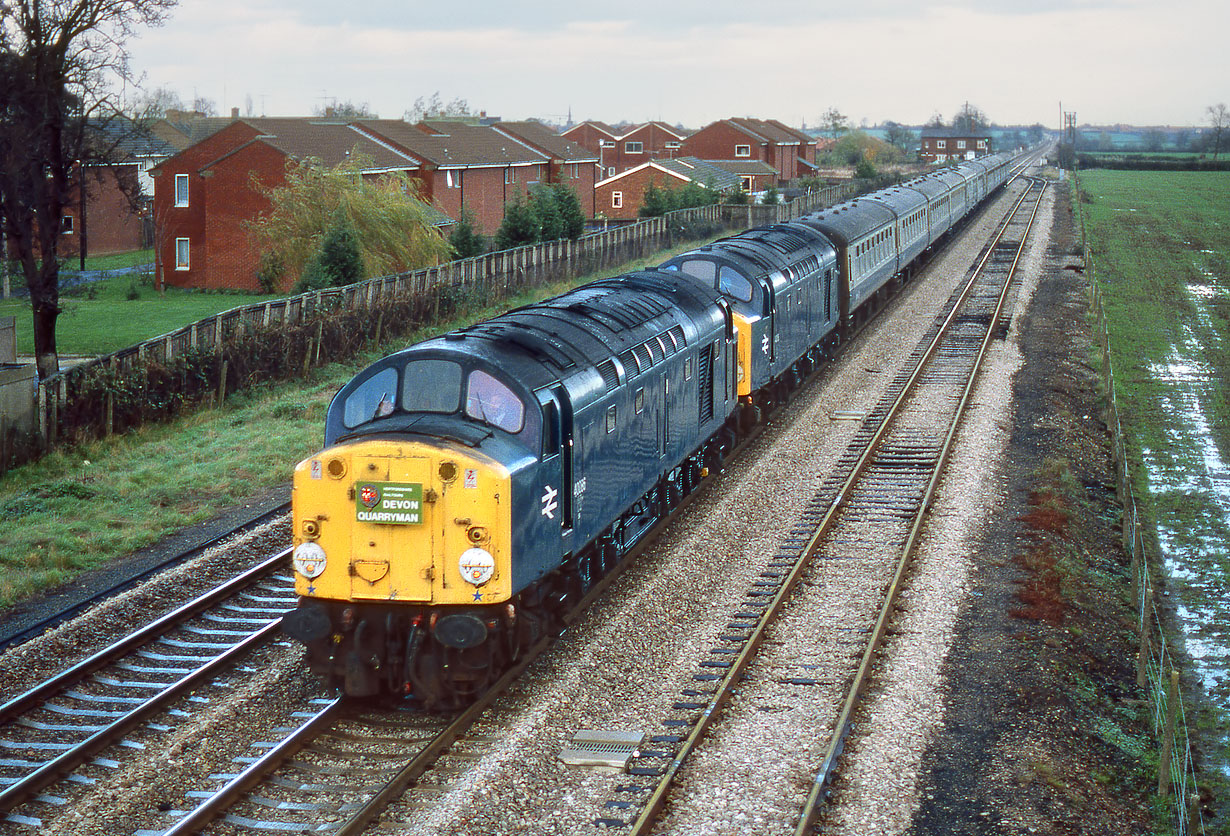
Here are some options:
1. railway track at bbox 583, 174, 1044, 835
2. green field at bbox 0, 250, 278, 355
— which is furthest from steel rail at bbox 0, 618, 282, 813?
green field at bbox 0, 250, 278, 355

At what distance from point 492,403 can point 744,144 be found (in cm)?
10161

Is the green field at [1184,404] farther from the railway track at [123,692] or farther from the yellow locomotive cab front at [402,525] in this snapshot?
the railway track at [123,692]

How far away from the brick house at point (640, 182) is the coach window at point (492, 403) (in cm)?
7066

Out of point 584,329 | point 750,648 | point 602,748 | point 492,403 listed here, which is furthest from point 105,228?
point 602,748

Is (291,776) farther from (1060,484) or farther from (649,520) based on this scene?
(1060,484)

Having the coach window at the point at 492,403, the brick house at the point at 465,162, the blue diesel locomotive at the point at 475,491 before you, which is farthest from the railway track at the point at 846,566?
the brick house at the point at 465,162

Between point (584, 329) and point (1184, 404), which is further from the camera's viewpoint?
point (1184, 404)

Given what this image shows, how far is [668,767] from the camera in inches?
433

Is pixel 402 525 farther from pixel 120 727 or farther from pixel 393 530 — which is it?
pixel 120 727

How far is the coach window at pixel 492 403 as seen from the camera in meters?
12.2

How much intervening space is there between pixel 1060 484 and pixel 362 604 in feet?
45.8

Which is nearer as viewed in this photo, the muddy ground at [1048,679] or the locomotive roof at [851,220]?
the muddy ground at [1048,679]

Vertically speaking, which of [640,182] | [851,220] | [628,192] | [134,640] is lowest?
[134,640]

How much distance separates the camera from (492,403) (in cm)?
1220
